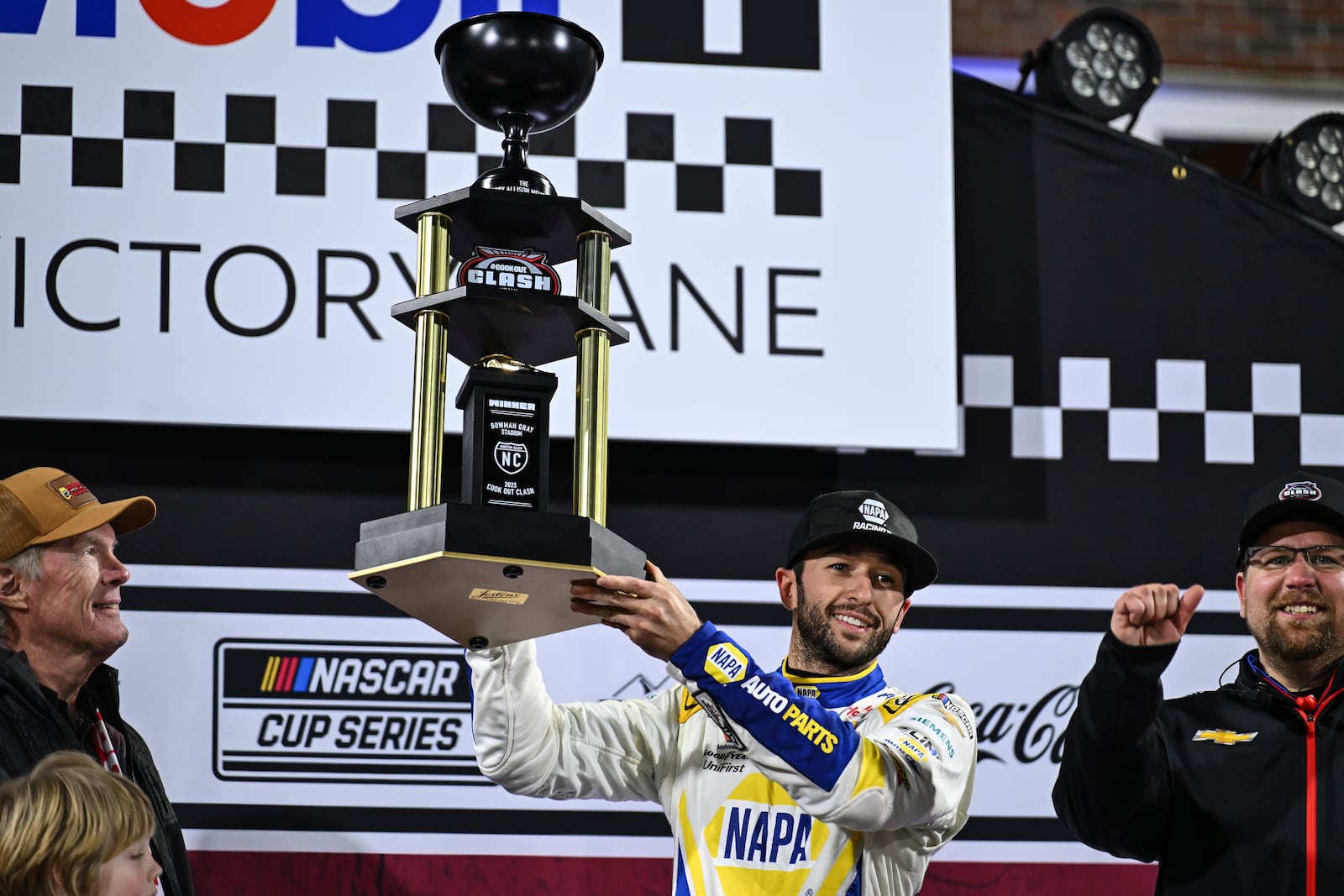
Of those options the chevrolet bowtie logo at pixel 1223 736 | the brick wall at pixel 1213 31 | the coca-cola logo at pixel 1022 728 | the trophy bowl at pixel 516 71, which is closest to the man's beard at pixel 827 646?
the chevrolet bowtie logo at pixel 1223 736

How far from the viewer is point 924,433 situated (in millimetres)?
2936

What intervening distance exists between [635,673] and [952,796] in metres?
1.01

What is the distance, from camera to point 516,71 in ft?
6.42

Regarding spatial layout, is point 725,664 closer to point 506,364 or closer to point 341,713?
point 506,364

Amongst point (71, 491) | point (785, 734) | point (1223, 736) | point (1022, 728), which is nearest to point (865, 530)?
point (785, 734)

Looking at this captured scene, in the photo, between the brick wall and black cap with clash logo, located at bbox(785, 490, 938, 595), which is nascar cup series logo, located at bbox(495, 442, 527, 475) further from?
the brick wall

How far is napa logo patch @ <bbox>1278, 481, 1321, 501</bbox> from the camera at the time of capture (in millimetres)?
2061

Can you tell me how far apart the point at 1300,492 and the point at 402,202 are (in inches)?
66.7

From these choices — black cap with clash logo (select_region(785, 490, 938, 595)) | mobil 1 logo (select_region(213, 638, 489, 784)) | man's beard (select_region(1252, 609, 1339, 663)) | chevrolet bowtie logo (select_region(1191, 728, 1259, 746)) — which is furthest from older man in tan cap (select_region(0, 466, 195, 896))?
man's beard (select_region(1252, 609, 1339, 663))

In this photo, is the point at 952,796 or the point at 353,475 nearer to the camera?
the point at 952,796

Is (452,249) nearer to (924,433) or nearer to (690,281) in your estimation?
(690,281)

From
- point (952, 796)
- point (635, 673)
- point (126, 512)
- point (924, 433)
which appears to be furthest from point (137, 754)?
point (924, 433)

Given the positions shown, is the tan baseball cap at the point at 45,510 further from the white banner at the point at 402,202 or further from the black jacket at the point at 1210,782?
the black jacket at the point at 1210,782

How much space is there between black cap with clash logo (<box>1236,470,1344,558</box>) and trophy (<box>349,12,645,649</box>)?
869 mm
